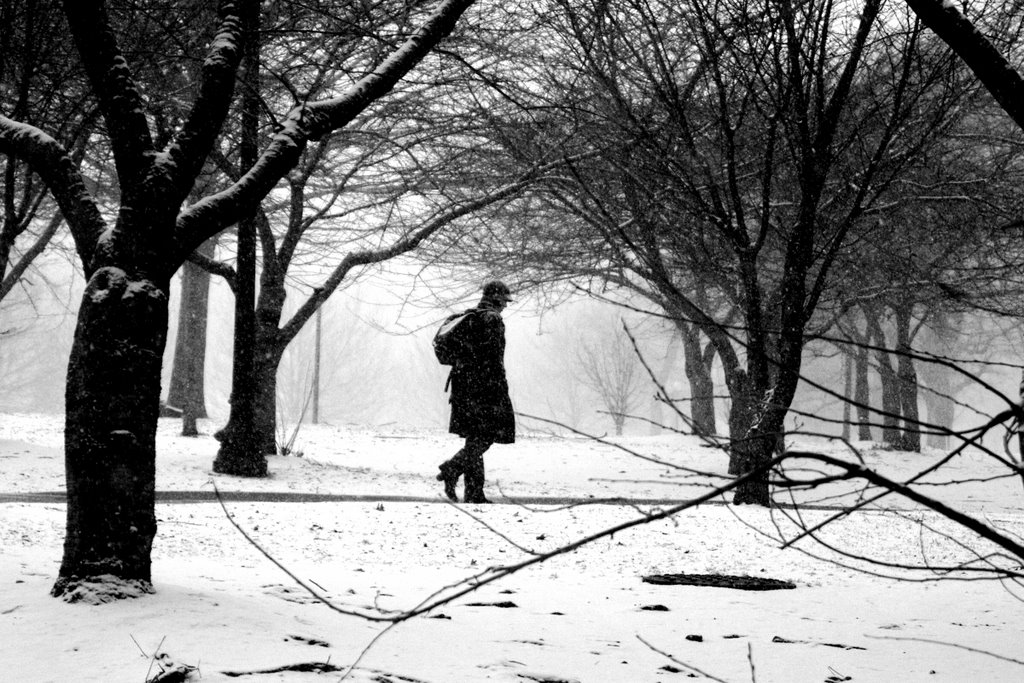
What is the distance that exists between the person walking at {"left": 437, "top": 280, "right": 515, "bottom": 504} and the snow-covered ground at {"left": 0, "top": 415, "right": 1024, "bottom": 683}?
44 cm

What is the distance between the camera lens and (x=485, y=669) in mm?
3461

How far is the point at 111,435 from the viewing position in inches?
156

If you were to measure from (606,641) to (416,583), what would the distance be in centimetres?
154

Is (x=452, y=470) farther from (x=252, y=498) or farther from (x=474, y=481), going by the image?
(x=252, y=498)

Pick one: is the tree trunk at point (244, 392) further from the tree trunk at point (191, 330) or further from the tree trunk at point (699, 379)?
the tree trunk at point (699, 379)

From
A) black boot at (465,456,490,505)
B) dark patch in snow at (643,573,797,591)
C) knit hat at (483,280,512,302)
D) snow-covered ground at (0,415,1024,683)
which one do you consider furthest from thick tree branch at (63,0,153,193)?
black boot at (465,456,490,505)

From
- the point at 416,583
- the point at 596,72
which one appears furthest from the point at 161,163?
the point at 596,72

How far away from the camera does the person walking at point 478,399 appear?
8281mm

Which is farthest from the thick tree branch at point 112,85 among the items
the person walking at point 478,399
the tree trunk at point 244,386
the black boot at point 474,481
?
the tree trunk at point 244,386

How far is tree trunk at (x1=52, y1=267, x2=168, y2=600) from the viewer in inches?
155

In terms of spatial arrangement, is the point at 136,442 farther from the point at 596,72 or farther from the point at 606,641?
the point at 596,72

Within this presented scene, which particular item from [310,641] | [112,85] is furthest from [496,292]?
[310,641]

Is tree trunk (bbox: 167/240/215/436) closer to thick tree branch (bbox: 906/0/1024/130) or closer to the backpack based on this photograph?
the backpack

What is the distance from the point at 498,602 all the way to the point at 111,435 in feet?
7.01
